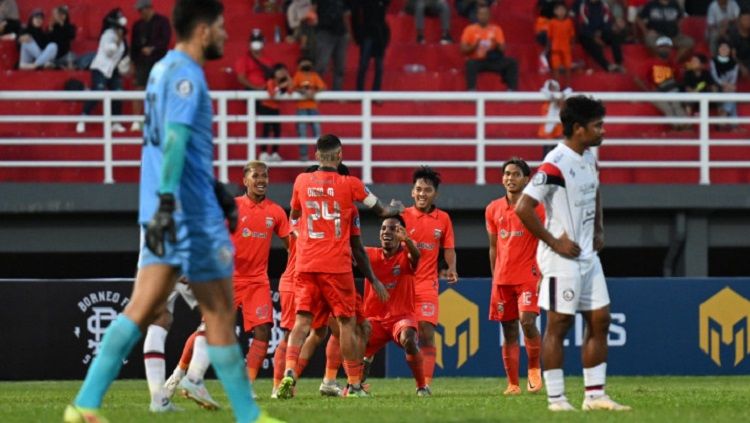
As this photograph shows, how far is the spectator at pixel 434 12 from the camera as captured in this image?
88.9ft

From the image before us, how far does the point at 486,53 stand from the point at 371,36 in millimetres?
1864

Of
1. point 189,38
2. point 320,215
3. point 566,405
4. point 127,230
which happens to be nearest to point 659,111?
point 127,230

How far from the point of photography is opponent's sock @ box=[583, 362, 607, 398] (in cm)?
1048

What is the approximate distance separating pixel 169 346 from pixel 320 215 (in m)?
6.52

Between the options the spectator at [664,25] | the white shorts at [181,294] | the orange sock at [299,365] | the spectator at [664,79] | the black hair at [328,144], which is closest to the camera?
the white shorts at [181,294]

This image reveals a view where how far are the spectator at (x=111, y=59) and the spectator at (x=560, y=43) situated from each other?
6.82 metres

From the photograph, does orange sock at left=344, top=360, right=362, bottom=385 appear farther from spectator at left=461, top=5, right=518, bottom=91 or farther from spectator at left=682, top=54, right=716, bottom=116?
spectator at left=682, top=54, right=716, bottom=116

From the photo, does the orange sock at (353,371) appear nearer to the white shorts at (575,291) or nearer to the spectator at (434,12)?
the white shorts at (575,291)

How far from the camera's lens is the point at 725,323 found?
20047 millimetres

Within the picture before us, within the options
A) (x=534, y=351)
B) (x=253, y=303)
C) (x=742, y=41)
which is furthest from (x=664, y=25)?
(x=253, y=303)

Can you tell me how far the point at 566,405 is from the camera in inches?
409

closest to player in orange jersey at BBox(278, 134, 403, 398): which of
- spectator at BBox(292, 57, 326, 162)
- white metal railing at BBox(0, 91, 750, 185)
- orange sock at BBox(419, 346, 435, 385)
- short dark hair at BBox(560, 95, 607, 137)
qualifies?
orange sock at BBox(419, 346, 435, 385)

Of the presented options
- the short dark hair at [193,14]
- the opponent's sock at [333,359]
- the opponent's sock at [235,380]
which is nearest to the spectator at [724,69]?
the opponent's sock at [333,359]

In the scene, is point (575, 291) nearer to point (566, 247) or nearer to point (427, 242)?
point (566, 247)
